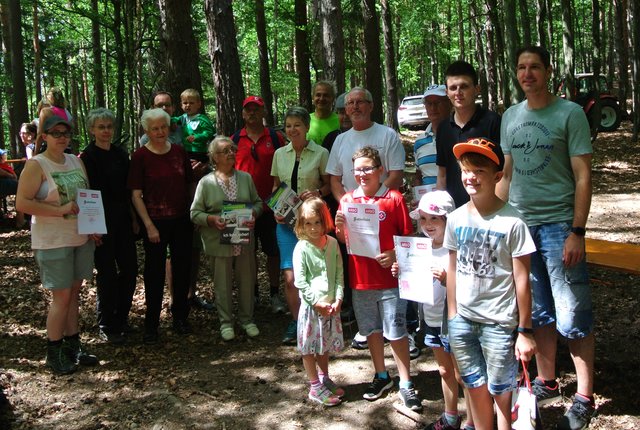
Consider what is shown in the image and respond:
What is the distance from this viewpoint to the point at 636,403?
3734 millimetres

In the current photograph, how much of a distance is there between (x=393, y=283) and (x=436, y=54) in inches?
1551

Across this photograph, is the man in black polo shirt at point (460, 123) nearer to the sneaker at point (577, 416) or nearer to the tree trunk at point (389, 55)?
the sneaker at point (577, 416)

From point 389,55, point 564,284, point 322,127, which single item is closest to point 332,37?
point 322,127

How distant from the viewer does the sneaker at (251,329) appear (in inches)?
212

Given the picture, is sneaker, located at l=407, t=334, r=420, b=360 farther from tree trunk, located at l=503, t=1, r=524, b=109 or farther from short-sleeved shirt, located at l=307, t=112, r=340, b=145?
tree trunk, located at l=503, t=1, r=524, b=109

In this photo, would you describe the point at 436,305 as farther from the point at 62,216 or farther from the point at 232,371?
the point at 62,216

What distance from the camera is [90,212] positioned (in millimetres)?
4648

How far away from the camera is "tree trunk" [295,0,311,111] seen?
15447mm

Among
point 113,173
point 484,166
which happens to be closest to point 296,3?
point 113,173

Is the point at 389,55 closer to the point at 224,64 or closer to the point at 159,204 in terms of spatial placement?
the point at 224,64

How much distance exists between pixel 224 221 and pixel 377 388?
2.02 m

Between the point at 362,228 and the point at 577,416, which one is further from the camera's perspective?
the point at 362,228

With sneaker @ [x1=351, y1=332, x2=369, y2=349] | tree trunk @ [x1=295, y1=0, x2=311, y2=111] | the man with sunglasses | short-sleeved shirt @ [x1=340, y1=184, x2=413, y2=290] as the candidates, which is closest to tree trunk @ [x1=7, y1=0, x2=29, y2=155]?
tree trunk @ [x1=295, y1=0, x2=311, y2=111]

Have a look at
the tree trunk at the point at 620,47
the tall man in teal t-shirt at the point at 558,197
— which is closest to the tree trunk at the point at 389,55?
the tree trunk at the point at 620,47
